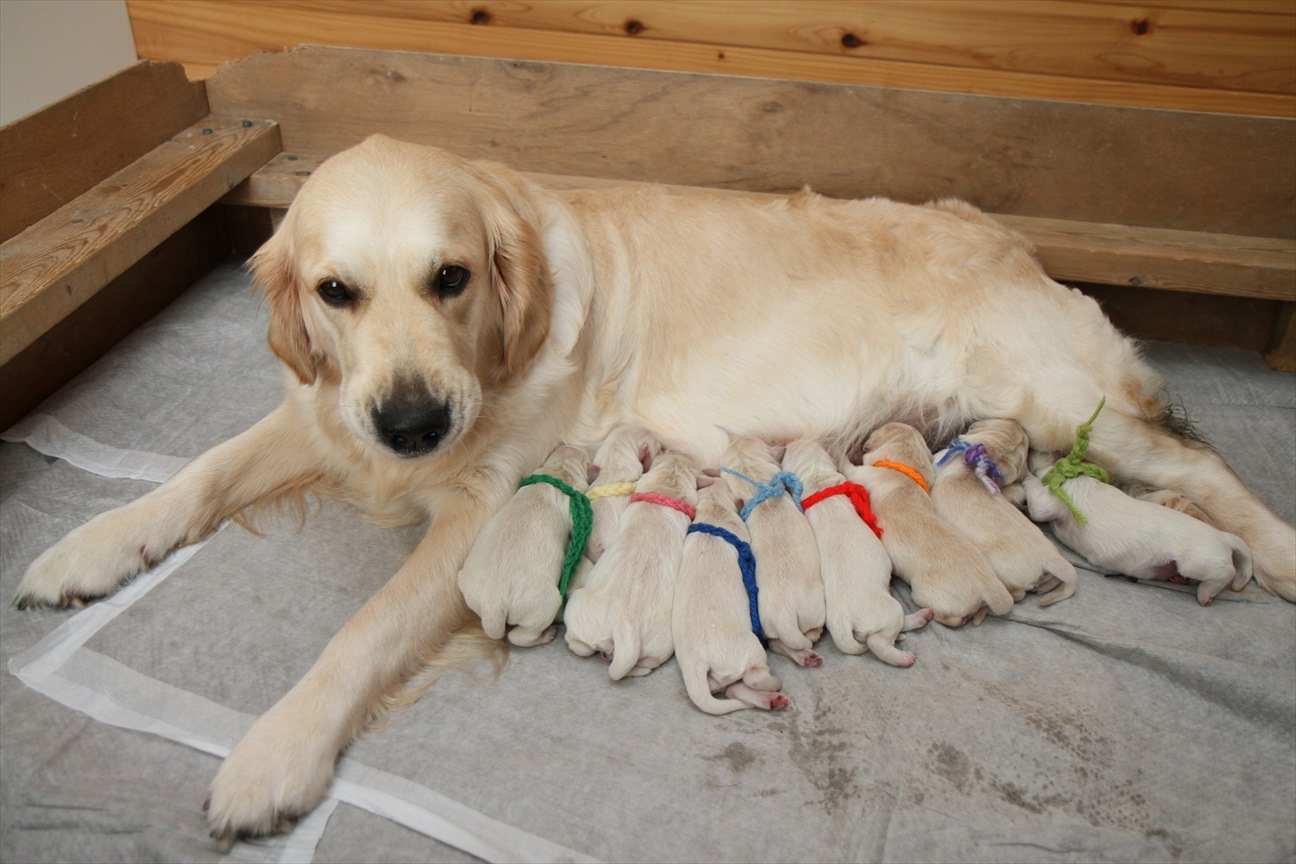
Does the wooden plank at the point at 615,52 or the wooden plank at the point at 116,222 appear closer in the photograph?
the wooden plank at the point at 116,222

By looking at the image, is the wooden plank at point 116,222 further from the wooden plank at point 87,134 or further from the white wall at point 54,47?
the white wall at point 54,47

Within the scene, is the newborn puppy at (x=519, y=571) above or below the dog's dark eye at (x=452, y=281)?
below

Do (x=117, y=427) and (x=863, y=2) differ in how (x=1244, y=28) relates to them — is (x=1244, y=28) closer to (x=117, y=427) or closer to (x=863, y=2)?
(x=863, y=2)

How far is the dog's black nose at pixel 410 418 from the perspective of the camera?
174cm

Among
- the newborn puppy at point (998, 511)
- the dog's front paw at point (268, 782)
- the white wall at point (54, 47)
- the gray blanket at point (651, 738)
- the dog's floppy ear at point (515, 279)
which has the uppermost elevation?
the white wall at point (54, 47)

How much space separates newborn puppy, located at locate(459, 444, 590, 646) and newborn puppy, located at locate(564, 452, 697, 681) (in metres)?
0.06

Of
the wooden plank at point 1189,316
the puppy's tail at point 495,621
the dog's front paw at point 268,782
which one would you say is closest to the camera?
the dog's front paw at point 268,782

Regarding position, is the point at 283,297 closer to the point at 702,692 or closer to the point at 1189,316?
the point at 702,692

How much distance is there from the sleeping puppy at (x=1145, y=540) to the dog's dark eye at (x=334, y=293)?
1.64 meters

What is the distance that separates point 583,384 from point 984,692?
3.79 feet

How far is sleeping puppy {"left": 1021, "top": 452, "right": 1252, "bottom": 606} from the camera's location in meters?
1.97

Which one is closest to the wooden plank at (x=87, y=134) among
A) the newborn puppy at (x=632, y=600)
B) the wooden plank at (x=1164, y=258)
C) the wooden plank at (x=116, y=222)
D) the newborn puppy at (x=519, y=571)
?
the wooden plank at (x=116, y=222)

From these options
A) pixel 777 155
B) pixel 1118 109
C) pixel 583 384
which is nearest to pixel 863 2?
pixel 777 155

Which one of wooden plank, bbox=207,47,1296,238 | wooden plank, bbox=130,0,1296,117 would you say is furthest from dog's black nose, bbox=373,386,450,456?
wooden plank, bbox=130,0,1296,117
